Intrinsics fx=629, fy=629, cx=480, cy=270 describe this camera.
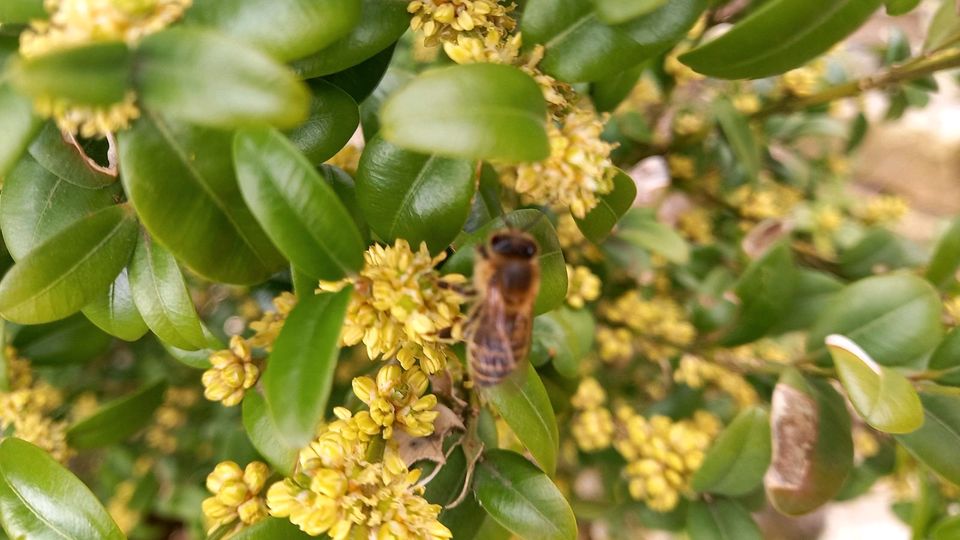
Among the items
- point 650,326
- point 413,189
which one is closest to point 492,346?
point 413,189

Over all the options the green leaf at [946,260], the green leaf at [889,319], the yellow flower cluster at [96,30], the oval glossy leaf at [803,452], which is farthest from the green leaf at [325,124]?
the green leaf at [946,260]

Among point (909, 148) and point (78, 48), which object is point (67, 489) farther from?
point (909, 148)

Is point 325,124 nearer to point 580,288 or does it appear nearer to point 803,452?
point 580,288

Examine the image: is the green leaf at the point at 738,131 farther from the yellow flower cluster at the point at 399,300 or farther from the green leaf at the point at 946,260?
the yellow flower cluster at the point at 399,300

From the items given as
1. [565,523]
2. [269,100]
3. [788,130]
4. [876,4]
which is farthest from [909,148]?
[269,100]

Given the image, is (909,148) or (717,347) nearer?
(717,347)

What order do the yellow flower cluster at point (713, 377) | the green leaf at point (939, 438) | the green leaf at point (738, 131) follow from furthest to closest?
the yellow flower cluster at point (713, 377) → the green leaf at point (738, 131) → the green leaf at point (939, 438)
